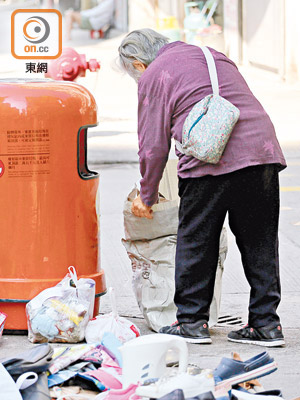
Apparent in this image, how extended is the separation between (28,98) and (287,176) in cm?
567

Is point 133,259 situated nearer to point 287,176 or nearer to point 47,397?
point 47,397

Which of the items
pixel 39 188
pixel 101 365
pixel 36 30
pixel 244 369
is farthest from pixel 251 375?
pixel 36 30

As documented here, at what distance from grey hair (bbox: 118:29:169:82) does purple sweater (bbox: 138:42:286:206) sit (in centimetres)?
8

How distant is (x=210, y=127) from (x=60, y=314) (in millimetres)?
1172

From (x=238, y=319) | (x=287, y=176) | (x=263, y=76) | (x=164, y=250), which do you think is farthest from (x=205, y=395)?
(x=263, y=76)

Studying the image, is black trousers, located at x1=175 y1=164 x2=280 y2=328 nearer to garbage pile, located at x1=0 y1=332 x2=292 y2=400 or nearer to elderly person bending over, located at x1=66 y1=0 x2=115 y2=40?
garbage pile, located at x1=0 y1=332 x2=292 y2=400

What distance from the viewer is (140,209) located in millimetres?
4426

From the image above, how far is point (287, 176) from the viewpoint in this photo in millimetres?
9680

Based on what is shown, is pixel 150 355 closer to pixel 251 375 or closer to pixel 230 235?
pixel 251 375

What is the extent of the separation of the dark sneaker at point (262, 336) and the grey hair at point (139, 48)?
1.37m

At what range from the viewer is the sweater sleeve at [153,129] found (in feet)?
13.6

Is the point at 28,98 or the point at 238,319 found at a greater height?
the point at 28,98

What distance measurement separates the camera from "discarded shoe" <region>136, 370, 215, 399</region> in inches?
114

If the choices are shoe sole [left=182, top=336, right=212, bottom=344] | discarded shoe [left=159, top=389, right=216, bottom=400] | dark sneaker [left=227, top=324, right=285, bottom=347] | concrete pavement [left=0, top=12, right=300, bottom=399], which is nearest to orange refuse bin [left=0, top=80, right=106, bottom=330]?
concrete pavement [left=0, top=12, right=300, bottom=399]
